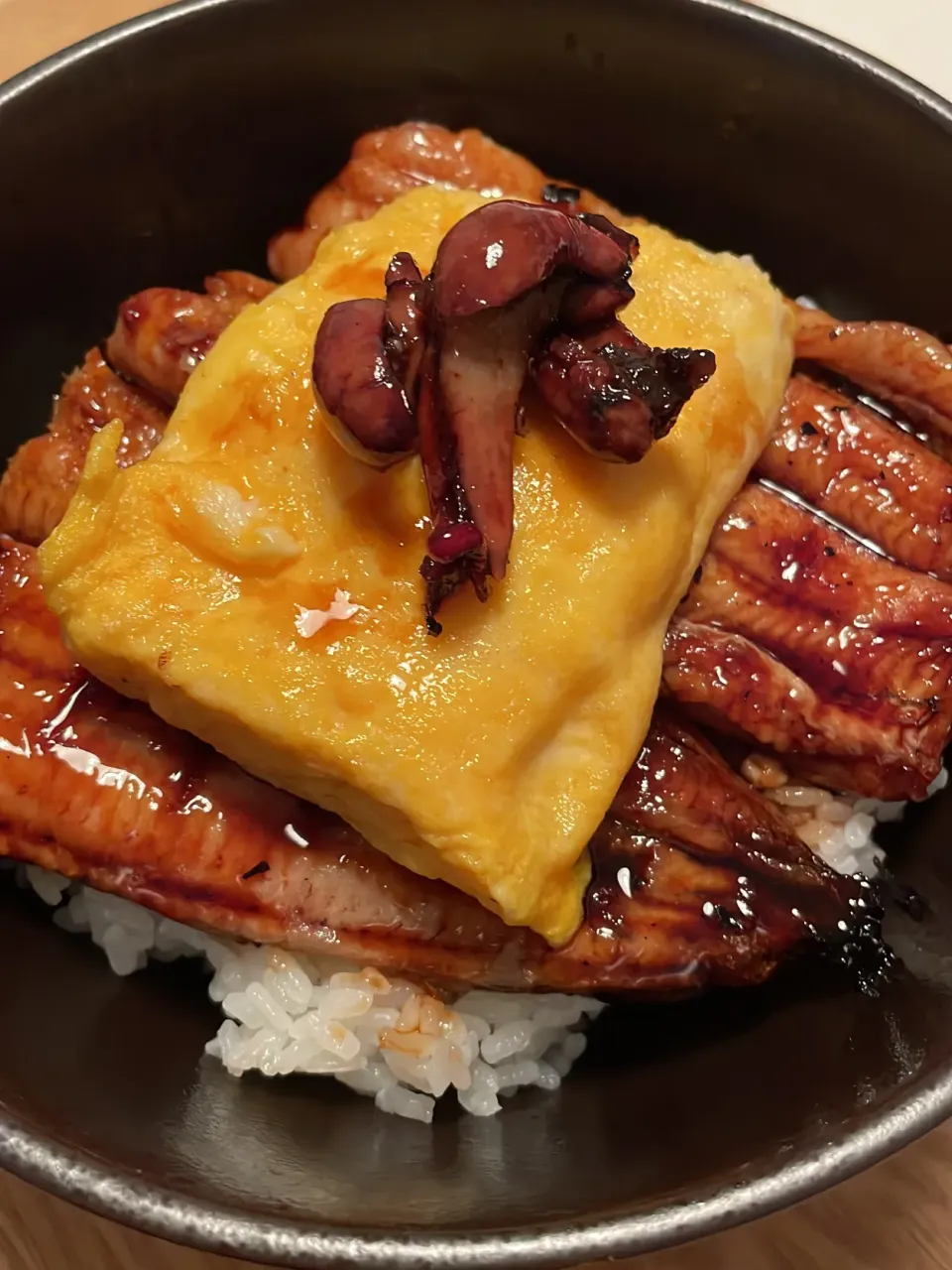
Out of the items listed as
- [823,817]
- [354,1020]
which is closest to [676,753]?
[823,817]

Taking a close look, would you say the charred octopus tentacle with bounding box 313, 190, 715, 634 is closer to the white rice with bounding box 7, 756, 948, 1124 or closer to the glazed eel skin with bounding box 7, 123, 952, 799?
the glazed eel skin with bounding box 7, 123, 952, 799

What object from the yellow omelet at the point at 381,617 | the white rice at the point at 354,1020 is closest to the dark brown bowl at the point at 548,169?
the white rice at the point at 354,1020

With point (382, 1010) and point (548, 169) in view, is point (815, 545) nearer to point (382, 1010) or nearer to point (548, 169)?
point (382, 1010)

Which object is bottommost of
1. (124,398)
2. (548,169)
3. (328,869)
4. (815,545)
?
(328,869)

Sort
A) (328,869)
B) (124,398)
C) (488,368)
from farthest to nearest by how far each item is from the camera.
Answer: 1. (124,398)
2. (328,869)
3. (488,368)

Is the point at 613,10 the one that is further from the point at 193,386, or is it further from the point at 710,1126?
the point at 710,1126

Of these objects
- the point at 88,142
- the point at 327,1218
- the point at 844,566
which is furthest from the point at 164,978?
the point at 88,142

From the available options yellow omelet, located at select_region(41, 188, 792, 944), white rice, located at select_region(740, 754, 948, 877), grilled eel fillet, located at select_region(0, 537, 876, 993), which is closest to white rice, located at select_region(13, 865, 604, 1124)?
grilled eel fillet, located at select_region(0, 537, 876, 993)
